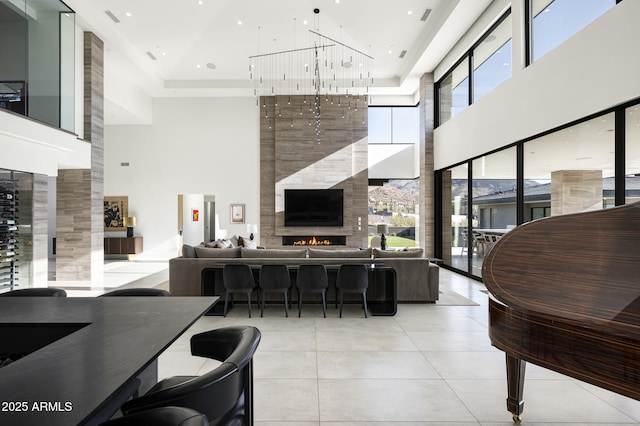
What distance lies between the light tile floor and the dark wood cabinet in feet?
24.7

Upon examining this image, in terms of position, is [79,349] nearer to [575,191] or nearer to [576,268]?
[576,268]

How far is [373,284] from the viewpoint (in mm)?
5402

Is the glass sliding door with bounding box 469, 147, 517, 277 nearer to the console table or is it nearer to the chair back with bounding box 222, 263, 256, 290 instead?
the console table

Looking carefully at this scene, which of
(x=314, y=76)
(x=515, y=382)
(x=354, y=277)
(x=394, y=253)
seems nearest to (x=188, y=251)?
(x=354, y=277)

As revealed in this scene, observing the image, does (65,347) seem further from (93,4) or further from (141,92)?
(141,92)

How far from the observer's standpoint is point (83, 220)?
7449 mm

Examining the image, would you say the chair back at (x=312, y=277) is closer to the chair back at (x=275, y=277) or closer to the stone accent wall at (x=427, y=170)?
the chair back at (x=275, y=277)

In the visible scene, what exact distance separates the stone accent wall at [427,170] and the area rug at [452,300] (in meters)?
3.58

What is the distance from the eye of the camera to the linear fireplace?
11.0m

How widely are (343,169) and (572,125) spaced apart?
683 cm

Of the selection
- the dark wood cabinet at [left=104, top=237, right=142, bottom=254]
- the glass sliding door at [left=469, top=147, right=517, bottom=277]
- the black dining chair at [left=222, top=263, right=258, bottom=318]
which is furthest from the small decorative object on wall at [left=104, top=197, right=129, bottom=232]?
the glass sliding door at [left=469, top=147, right=517, bottom=277]

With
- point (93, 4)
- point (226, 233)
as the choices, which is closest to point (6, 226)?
point (93, 4)

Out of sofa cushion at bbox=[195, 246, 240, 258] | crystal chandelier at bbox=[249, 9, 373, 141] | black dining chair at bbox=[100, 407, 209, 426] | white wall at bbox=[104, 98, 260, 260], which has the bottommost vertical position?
sofa cushion at bbox=[195, 246, 240, 258]

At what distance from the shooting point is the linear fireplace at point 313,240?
11.0m
